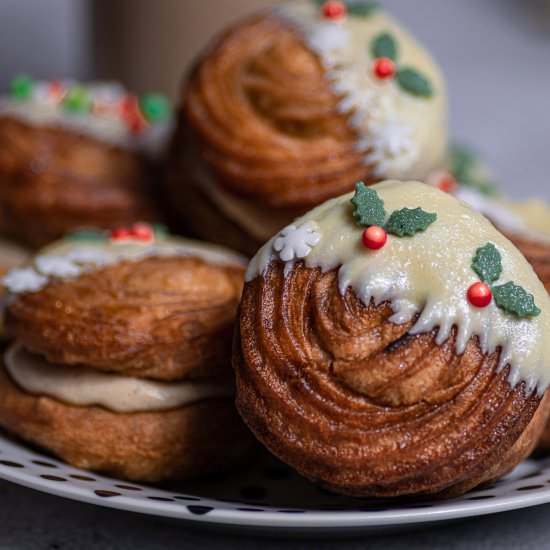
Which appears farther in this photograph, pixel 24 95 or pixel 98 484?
pixel 24 95

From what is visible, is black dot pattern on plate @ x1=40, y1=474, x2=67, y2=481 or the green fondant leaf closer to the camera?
black dot pattern on plate @ x1=40, y1=474, x2=67, y2=481

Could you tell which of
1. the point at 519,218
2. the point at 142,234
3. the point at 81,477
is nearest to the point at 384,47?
the point at 519,218

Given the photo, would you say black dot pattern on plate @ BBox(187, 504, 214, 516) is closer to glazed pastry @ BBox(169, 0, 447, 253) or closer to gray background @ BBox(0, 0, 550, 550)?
gray background @ BBox(0, 0, 550, 550)

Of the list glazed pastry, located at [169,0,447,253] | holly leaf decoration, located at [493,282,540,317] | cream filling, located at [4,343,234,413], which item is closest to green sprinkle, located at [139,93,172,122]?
glazed pastry, located at [169,0,447,253]

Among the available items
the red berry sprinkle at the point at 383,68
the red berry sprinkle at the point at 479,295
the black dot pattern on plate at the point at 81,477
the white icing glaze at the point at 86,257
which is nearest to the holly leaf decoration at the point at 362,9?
the red berry sprinkle at the point at 383,68

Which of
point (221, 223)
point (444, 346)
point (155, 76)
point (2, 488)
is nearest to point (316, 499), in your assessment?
point (444, 346)

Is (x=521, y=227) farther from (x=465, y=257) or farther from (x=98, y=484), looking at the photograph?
(x=98, y=484)

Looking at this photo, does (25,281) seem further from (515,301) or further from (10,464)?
(515,301)
